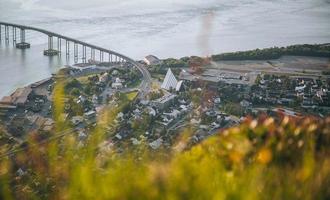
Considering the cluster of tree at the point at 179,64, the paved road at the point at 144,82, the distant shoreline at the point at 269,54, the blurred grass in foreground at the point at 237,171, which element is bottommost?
the paved road at the point at 144,82

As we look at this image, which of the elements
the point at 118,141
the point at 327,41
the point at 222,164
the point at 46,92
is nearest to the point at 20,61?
the point at 46,92

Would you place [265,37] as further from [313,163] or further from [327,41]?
[313,163]

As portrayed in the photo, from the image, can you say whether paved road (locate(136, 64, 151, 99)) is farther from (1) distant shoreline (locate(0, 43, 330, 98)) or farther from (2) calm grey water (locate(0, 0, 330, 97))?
(2) calm grey water (locate(0, 0, 330, 97))

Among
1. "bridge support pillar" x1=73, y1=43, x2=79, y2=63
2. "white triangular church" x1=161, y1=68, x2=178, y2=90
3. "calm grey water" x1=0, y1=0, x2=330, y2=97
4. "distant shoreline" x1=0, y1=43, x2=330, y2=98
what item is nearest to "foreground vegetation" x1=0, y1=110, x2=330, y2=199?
"white triangular church" x1=161, y1=68, x2=178, y2=90

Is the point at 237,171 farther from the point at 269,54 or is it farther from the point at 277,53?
the point at 277,53

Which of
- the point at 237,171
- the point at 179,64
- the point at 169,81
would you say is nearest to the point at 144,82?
the point at 169,81

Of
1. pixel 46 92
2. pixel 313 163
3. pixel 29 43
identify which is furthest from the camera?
pixel 29 43

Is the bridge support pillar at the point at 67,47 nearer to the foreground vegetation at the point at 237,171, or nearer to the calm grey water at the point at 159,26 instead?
the calm grey water at the point at 159,26

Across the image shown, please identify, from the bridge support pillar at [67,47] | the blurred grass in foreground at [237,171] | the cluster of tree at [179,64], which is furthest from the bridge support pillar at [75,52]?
the blurred grass in foreground at [237,171]
